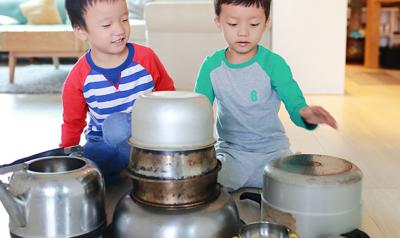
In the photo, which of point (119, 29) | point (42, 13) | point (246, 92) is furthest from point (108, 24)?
point (42, 13)

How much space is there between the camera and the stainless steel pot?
0.89 meters

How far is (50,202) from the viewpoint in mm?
889

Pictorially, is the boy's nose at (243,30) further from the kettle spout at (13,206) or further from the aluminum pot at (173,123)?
the kettle spout at (13,206)

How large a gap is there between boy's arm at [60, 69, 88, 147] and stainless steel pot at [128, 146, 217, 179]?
455 mm

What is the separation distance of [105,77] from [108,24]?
125mm

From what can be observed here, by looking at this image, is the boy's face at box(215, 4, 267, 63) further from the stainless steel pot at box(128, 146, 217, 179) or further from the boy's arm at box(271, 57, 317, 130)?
the stainless steel pot at box(128, 146, 217, 179)

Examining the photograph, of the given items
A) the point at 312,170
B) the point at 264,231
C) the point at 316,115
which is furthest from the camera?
the point at 316,115

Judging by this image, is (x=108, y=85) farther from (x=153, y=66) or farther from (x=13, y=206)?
(x=13, y=206)

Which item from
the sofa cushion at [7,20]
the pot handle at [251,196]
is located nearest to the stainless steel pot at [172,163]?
the pot handle at [251,196]

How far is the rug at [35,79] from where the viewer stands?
9.84 feet

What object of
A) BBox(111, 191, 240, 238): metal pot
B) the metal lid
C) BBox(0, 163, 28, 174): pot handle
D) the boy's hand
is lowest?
BBox(111, 191, 240, 238): metal pot

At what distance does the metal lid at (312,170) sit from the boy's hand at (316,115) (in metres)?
0.07

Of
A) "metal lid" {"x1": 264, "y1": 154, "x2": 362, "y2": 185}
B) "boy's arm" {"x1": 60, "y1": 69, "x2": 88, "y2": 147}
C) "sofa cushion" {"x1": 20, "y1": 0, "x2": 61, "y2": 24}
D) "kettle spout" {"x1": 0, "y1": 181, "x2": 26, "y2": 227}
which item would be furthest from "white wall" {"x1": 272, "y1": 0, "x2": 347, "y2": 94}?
"kettle spout" {"x1": 0, "y1": 181, "x2": 26, "y2": 227}

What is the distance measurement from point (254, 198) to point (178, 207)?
A: 0.37m
